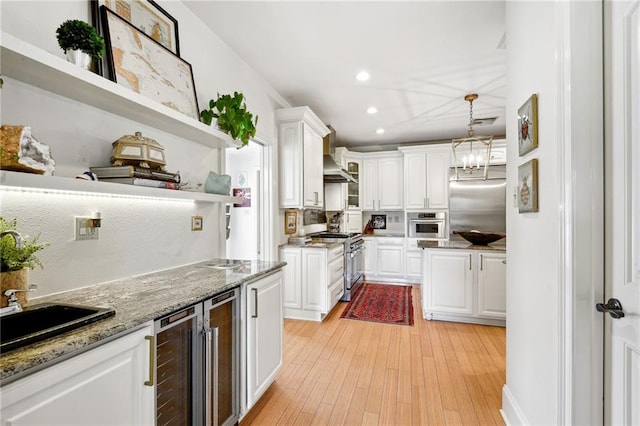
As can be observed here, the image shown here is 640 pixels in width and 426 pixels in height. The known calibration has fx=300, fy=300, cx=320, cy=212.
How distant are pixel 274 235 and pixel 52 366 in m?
2.75

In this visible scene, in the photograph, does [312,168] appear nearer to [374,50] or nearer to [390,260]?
[374,50]

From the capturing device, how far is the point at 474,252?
343 centimetres

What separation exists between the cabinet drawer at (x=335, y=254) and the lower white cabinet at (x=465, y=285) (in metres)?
1.12

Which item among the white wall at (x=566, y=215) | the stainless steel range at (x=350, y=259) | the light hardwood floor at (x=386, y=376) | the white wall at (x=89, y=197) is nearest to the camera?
the white wall at (x=566, y=215)

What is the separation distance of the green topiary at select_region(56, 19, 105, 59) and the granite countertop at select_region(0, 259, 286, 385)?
110cm

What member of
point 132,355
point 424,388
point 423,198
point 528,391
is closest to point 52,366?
point 132,355

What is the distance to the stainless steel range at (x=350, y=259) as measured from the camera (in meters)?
4.47

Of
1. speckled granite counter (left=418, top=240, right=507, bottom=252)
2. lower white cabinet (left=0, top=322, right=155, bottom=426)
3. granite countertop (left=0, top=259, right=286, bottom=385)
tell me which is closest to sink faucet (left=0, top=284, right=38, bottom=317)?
granite countertop (left=0, top=259, right=286, bottom=385)

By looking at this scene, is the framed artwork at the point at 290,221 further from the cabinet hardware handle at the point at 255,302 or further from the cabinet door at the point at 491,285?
the cabinet door at the point at 491,285

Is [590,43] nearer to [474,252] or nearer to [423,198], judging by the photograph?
[474,252]

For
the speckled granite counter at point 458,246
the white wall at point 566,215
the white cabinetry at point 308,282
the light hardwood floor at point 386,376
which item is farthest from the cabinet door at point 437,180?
the white wall at point 566,215

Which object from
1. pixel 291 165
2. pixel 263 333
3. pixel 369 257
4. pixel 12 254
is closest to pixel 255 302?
pixel 263 333

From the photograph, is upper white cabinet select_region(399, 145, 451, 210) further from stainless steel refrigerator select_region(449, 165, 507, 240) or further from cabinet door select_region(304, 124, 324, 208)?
cabinet door select_region(304, 124, 324, 208)

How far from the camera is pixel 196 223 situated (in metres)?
2.30
